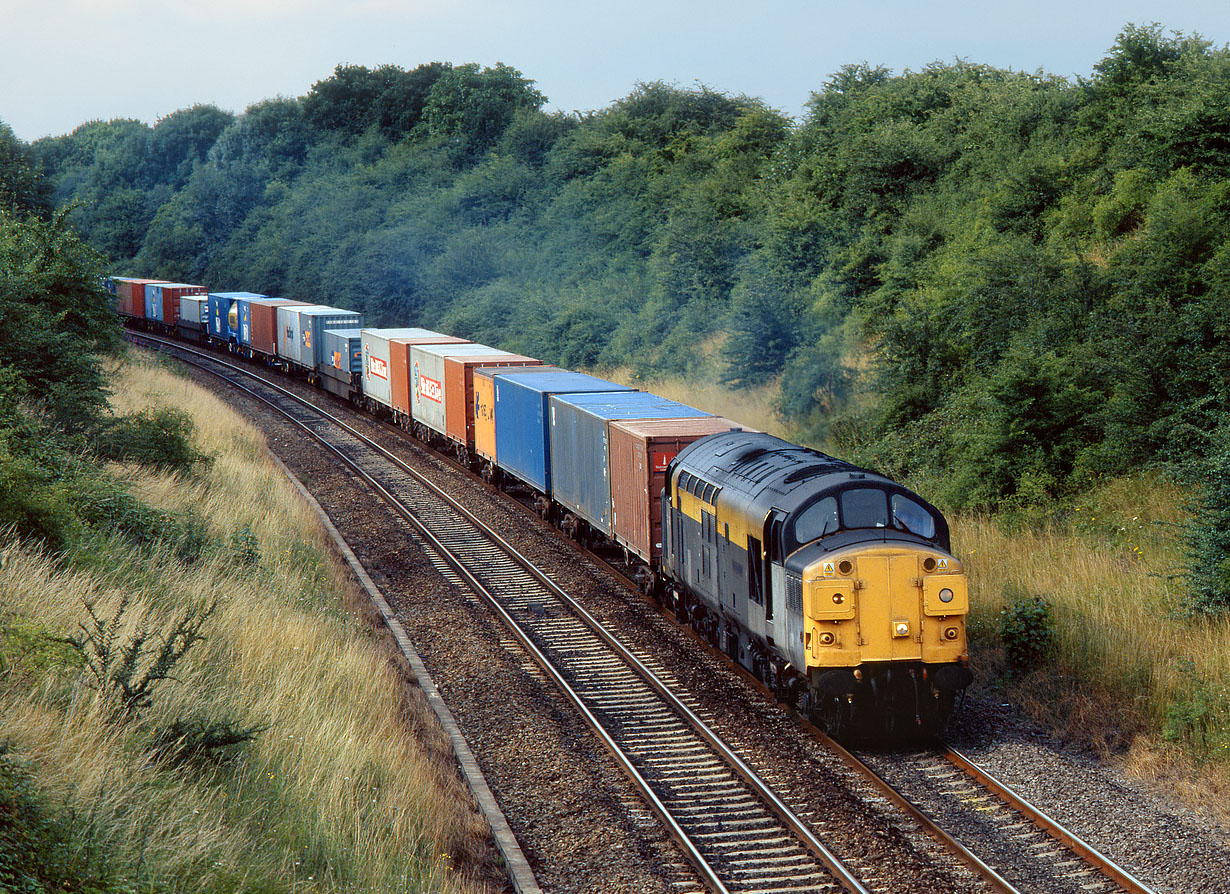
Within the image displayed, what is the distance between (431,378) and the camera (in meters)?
33.9

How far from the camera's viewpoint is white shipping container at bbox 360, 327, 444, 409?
3912cm

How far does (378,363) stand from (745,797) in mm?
31050

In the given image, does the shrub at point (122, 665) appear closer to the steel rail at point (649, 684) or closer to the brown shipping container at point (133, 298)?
the steel rail at point (649, 684)

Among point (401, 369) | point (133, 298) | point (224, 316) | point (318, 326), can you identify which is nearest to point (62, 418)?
point (401, 369)

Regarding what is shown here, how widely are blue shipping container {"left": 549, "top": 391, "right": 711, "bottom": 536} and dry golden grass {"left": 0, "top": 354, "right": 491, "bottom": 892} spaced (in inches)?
241

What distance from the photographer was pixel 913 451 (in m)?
25.2

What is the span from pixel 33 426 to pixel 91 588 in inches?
301

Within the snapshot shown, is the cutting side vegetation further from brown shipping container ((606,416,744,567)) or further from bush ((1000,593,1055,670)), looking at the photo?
bush ((1000,593,1055,670))

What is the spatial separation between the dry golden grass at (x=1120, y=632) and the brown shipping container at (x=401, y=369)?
839 inches

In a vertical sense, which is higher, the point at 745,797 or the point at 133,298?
the point at 133,298

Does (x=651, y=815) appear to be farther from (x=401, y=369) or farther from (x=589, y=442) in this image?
(x=401, y=369)

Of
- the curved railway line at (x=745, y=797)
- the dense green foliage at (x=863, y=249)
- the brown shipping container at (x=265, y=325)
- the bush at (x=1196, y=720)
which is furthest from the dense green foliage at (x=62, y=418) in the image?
the brown shipping container at (x=265, y=325)

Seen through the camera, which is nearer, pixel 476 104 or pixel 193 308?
pixel 193 308

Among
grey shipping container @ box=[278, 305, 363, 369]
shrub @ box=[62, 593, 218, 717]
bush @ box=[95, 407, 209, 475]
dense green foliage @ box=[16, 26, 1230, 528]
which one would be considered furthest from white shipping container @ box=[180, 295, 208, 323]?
shrub @ box=[62, 593, 218, 717]
